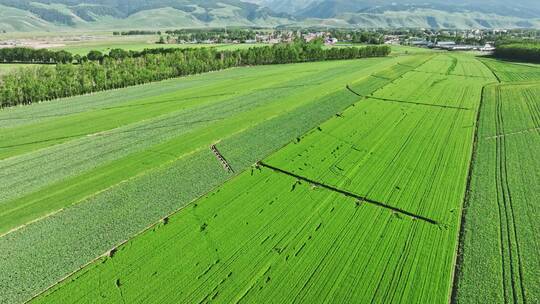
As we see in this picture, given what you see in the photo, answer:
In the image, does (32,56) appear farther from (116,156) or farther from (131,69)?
(116,156)

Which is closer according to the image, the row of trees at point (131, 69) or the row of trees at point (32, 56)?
the row of trees at point (131, 69)

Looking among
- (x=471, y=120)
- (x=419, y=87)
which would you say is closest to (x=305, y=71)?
(x=419, y=87)

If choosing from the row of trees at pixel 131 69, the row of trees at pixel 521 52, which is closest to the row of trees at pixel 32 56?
the row of trees at pixel 131 69

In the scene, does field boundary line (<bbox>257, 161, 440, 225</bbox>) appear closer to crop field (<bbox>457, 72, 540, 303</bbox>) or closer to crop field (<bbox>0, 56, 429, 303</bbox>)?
crop field (<bbox>457, 72, 540, 303</bbox>)

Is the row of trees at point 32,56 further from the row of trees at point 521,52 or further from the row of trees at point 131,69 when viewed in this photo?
the row of trees at point 521,52

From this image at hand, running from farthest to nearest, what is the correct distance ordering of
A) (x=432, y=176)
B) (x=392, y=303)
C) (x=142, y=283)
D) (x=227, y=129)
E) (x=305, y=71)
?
(x=305, y=71) < (x=227, y=129) < (x=432, y=176) < (x=142, y=283) < (x=392, y=303)

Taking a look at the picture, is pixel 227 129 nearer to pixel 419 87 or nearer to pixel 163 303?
pixel 163 303

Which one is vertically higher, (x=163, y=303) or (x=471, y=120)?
(x=471, y=120)
